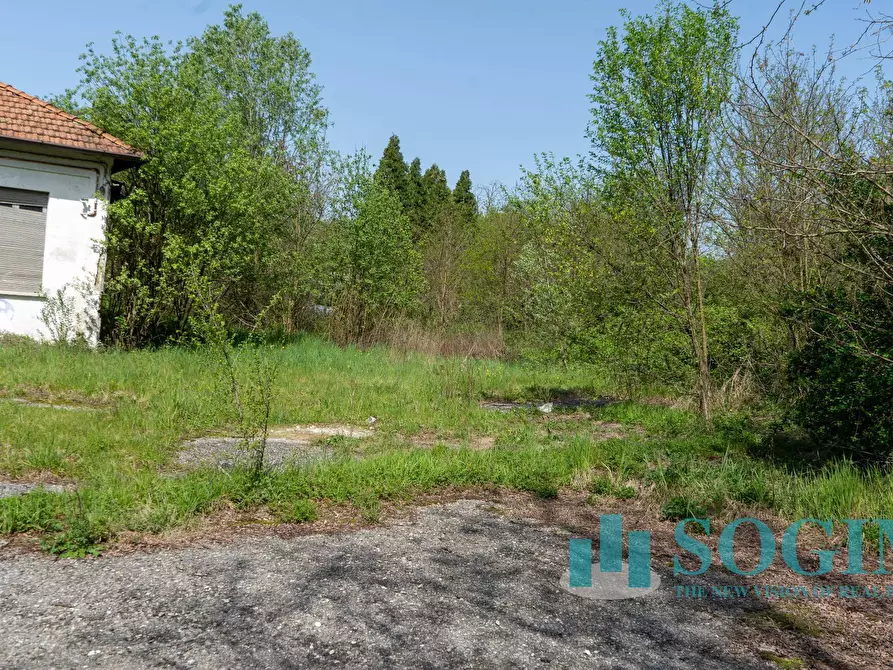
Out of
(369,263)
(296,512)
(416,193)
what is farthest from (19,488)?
(416,193)

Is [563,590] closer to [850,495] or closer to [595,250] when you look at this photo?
[850,495]

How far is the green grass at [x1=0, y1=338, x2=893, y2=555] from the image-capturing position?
474cm

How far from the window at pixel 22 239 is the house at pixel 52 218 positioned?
0.6 inches

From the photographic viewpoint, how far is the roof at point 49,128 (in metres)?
11.6

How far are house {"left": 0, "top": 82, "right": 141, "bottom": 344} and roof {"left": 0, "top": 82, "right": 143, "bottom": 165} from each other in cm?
2

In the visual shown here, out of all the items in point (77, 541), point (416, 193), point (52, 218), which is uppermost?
point (416, 193)

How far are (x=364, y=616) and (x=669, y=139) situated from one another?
8.43 m

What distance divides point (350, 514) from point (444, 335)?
1442 cm

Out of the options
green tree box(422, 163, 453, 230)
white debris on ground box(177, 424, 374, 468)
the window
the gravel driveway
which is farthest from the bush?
green tree box(422, 163, 453, 230)

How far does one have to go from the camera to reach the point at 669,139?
958 centimetres

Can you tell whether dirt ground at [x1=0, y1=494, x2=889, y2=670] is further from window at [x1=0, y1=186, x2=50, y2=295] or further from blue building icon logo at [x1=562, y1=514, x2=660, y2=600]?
window at [x1=0, y1=186, x2=50, y2=295]

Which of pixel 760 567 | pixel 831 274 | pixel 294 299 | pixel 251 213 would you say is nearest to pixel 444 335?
pixel 294 299

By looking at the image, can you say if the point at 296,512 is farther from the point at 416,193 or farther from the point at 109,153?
the point at 416,193

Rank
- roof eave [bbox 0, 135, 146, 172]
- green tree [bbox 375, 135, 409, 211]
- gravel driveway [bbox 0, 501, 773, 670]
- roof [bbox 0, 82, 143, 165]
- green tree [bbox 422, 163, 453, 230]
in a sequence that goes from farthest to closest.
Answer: green tree [bbox 375, 135, 409, 211] → green tree [bbox 422, 163, 453, 230] → roof [bbox 0, 82, 143, 165] → roof eave [bbox 0, 135, 146, 172] → gravel driveway [bbox 0, 501, 773, 670]
